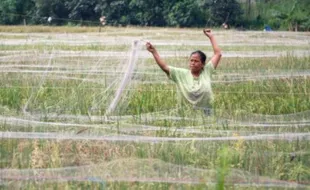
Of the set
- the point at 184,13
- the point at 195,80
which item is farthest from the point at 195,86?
the point at 184,13

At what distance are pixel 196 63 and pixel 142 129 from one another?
935 mm

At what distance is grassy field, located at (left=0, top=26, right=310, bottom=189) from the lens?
14.7ft

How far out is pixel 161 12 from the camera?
31.0m

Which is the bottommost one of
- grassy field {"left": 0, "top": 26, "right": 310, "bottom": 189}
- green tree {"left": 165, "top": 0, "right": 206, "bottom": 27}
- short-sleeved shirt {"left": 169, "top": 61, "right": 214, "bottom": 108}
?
grassy field {"left": 0, "top": 26, "right": 310, "bottom": 189}

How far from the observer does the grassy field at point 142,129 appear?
4.48m

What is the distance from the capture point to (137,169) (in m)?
4.56

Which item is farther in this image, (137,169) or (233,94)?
(233,94)

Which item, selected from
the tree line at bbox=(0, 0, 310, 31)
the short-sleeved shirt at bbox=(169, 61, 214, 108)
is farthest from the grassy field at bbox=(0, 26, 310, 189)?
the tree line at bbox=(0, 0, 310, 31)

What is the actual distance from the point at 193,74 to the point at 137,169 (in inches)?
80.7

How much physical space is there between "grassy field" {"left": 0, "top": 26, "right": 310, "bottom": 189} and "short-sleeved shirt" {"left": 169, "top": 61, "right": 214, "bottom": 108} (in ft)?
0.39

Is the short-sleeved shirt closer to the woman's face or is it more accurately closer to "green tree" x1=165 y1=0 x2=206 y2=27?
the woman's face

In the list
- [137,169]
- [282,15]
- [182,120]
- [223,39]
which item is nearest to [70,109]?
[182,120]

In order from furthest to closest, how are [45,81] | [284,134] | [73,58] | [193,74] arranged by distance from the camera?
1. [73,58]
2. [45,81]
3. [193,74]
4. [284,134]

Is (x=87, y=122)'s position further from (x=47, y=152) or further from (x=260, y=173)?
(x=260, y=173)
